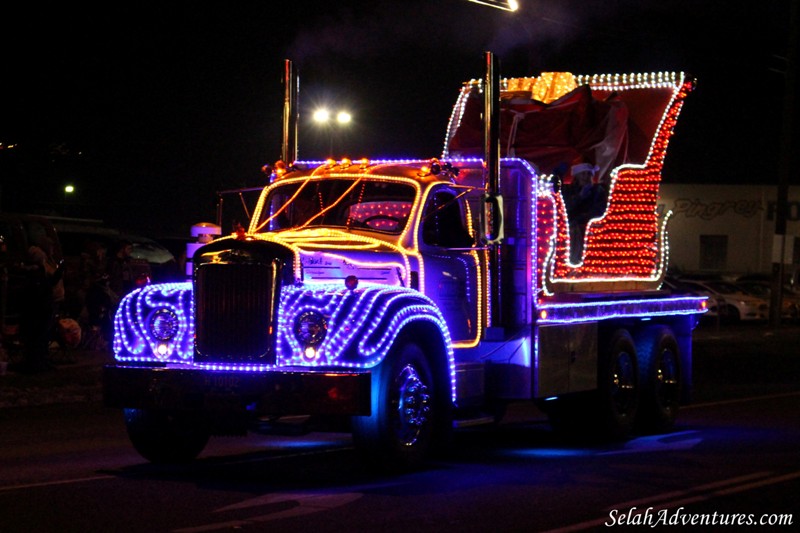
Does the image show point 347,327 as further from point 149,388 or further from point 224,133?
point 224,133

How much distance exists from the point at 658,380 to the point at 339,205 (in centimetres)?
486

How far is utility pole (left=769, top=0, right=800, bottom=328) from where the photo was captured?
4038 centimetres

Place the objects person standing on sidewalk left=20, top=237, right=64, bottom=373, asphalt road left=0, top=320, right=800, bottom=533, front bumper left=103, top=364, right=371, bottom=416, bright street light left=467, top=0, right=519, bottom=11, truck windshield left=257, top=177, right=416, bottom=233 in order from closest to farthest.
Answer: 1. asphalt road left=0, top=320, right=800, bottom=533
2. front bumper left=103, top=364, right=371, bottom=416
3. truck windshield left=257, top=177, right=416, bottom=233
4. person standing on sidewalk left=20, top=237, right=64, bottom=373
5. bright street light left=467, top=0, right=519, bottom=11

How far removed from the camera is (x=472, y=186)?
1321 cm

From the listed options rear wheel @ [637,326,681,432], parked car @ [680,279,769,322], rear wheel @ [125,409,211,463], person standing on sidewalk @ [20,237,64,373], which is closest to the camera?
rear wheel @ [125,409,211,463]

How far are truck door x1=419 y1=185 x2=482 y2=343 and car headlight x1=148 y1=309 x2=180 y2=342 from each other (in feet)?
7.33

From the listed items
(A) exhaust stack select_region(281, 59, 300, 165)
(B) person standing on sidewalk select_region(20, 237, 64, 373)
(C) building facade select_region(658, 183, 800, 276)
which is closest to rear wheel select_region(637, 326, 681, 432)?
(A) exhaust stack select_region(281, 59, 300, 165)

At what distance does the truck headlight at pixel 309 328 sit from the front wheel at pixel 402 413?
525 millimetres

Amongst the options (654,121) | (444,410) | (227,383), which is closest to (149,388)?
(227,383)

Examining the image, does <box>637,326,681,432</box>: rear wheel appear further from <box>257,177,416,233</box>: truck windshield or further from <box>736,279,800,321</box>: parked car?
<box>736,279,800,321</box>: parked car

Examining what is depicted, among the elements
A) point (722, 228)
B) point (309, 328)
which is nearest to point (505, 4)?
point (309, 328)

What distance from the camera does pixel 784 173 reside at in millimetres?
41031

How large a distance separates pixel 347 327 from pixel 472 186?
10.5ft

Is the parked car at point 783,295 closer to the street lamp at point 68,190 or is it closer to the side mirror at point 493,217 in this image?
the street lamp at point 68,190
